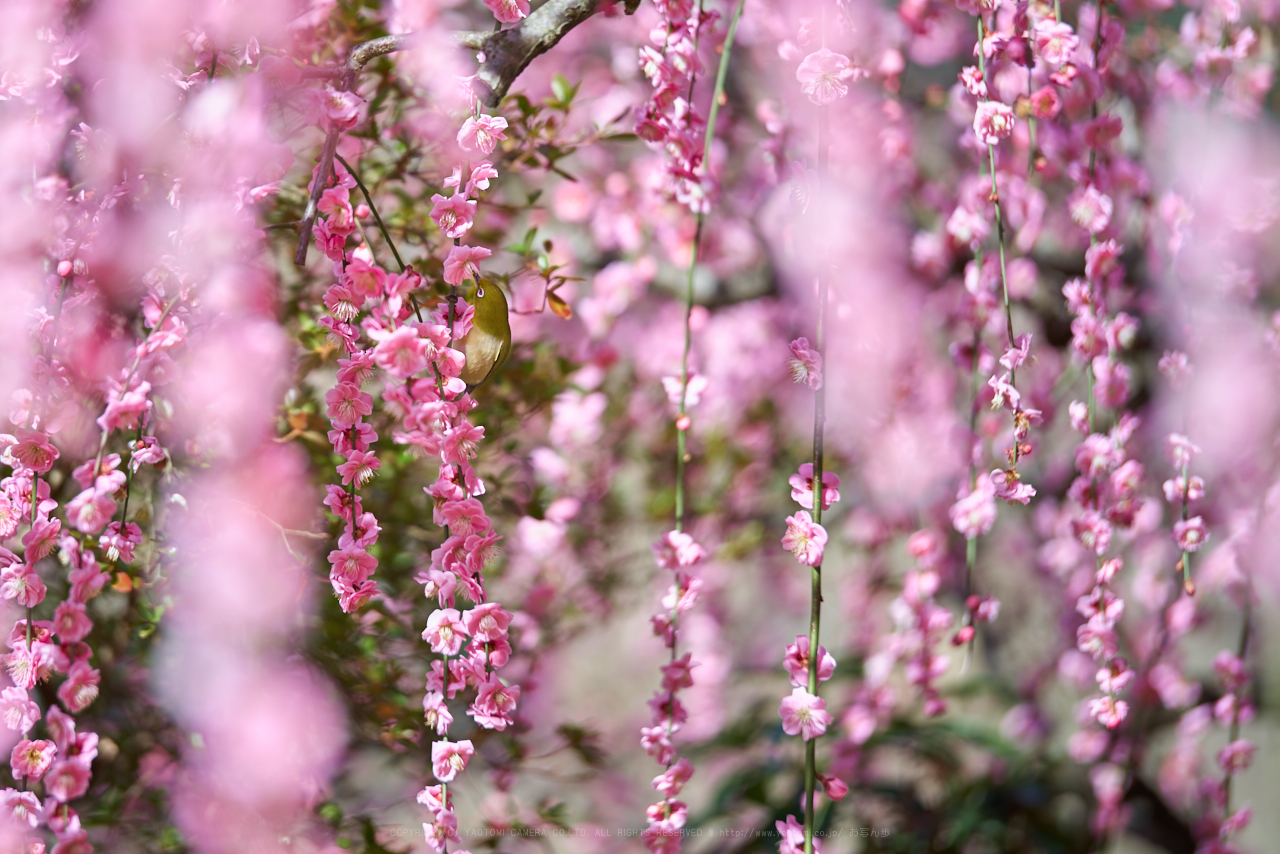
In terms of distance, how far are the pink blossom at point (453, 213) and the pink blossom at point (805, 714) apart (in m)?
0.41

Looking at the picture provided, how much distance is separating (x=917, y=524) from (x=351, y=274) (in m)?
1.24

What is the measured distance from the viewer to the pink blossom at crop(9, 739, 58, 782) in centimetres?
61

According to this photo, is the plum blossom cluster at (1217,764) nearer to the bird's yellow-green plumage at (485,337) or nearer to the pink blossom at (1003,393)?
the pink blossom at (1003,393)

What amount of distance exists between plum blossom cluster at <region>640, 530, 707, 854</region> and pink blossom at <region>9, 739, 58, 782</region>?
0.44 m

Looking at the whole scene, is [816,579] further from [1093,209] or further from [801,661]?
[1093,209]

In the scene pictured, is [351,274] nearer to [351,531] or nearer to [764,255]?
[351,531]

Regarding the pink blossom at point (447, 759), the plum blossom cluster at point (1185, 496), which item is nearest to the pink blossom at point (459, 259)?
the pink blossom at point (447, 759)

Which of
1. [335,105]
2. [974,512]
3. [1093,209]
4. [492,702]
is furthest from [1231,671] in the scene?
[335,105]

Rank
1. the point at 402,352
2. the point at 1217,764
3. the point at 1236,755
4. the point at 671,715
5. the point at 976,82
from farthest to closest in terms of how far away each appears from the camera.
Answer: the point at 1217,764
the point at 1236,755
the point at 671,715
the point at 976,82
the point at 402,352

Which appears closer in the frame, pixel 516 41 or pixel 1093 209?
pixel 516 41

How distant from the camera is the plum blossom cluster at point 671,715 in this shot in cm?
73

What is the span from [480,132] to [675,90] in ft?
0.84

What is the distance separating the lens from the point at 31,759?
61 centimetres

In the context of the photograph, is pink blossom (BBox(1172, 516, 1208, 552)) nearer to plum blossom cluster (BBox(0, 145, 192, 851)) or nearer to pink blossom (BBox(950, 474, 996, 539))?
pink blossom (BBox(950, 474, 996, 539))
